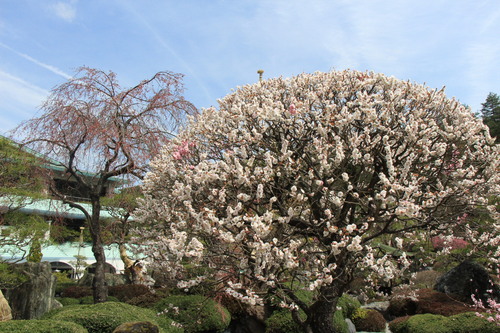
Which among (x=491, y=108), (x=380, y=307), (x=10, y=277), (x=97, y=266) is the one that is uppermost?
(x=491, y=108)

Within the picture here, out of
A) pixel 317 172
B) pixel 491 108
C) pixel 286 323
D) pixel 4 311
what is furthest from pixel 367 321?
pixel 491 108

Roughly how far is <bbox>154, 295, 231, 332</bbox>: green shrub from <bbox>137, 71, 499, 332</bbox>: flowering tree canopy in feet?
7.85

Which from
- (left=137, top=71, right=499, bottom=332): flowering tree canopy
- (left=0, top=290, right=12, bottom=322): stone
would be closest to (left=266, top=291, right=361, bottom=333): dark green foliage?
(left=137, top=71, right=499, bottom=332): flowering tree canopy

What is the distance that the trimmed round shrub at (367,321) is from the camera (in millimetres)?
14258

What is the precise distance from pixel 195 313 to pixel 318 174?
17.9 feet

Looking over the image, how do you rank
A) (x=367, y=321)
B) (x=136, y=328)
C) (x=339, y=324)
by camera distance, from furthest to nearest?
(x=367, y=321) → (x=339, y=324) → (x=136, y=328)

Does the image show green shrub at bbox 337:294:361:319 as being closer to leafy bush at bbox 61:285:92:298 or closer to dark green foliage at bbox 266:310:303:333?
dark green foliage at bbox 266:310:303:333

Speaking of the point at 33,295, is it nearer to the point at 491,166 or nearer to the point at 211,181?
the point at 211,181

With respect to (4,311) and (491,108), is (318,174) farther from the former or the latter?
(491,108)

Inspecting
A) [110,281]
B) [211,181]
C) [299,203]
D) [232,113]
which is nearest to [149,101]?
[232,113]

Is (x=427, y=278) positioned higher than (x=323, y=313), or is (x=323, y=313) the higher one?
(x=427, y=278)

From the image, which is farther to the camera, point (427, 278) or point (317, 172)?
point (427, 278)

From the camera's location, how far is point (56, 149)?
11672mm

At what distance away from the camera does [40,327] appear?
6.32m
